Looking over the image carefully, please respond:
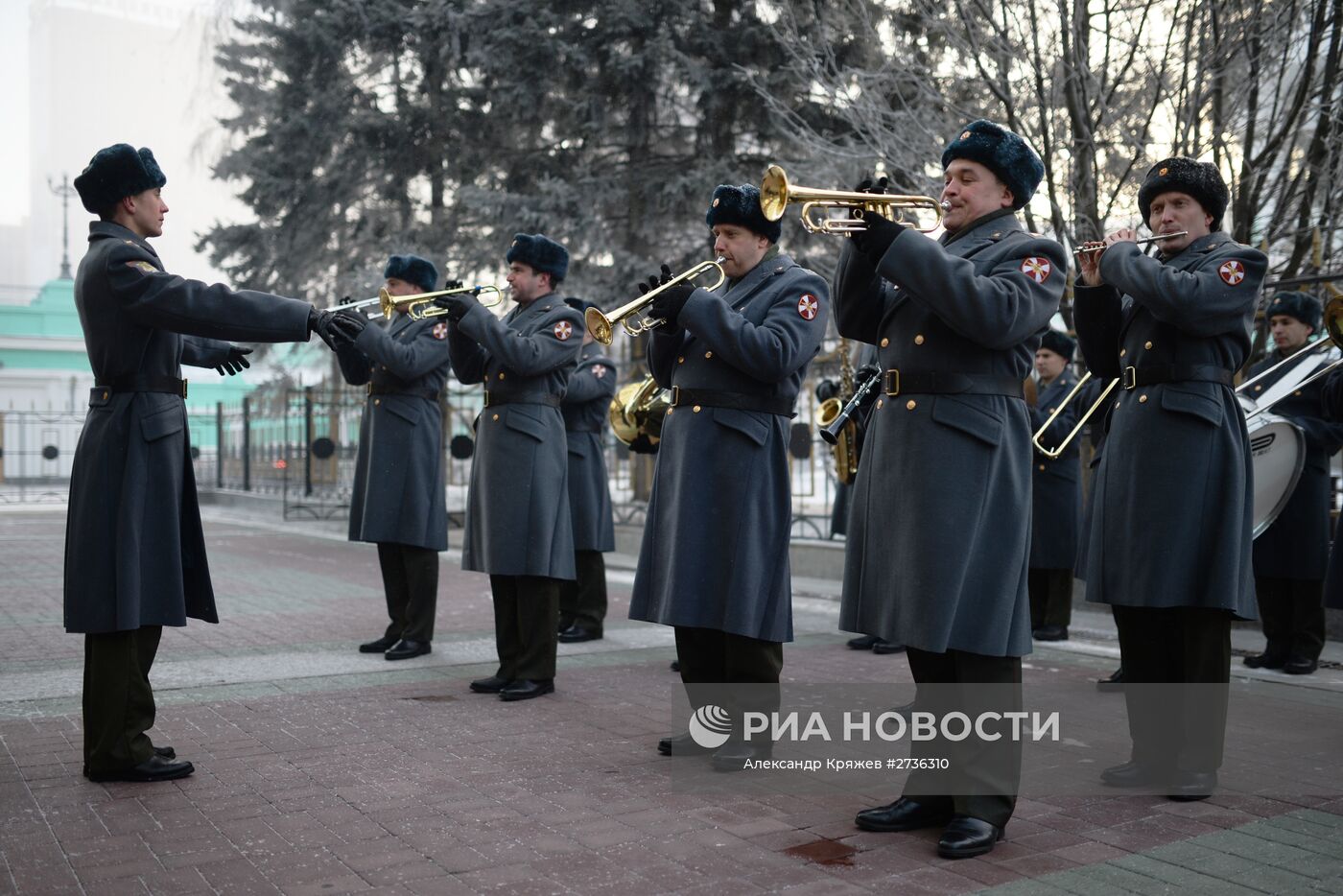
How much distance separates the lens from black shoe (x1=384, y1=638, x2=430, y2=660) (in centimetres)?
729

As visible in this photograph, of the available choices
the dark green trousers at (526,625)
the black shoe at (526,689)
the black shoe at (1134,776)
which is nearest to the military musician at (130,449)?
the black shoe at (526,689)

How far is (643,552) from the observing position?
5.19 meters

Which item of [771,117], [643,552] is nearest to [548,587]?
[643,552]

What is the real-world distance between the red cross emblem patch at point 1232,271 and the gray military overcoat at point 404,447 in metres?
4.14

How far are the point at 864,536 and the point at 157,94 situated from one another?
122 feet

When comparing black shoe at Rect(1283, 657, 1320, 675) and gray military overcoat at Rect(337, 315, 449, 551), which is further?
gray military overcoat at Rect(337, 315, 449, 551)

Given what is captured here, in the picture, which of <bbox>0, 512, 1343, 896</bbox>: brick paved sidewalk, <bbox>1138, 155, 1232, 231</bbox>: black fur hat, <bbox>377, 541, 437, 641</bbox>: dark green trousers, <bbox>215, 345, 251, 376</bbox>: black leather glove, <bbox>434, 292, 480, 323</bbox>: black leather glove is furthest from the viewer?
<bbox>377, 541, 437, 641</bbox>: dark green trousers

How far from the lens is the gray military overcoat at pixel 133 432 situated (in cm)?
466

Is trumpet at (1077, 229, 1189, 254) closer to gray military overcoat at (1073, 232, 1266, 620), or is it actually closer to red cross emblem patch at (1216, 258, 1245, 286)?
gray military overcoat at (1073, 232, 1266, 620)

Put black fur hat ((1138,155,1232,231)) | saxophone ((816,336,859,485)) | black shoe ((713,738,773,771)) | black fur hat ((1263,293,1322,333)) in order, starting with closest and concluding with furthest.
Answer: black fur hat ((1138,155,1232,231))
black shoe ((713,738,773,771))
black fur hat ((1263,293,1322,333))
saxophone ((816,336,859,485))

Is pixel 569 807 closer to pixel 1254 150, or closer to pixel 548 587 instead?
pixel 548 587

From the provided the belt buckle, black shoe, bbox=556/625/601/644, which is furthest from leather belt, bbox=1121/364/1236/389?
black shoe, bbox=556/625/601/644

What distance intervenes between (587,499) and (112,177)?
412cm

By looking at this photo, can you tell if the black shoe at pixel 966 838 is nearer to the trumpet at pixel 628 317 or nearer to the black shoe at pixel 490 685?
the trumpet at pixel 628 317
